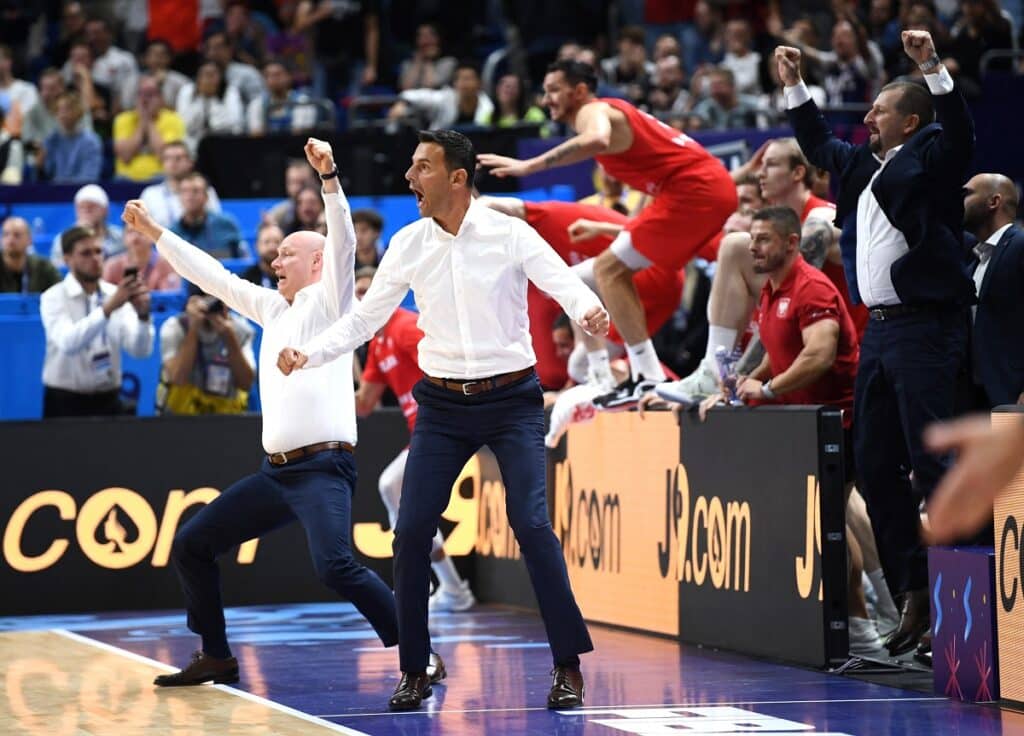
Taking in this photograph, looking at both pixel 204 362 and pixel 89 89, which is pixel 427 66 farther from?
pixel 204 362

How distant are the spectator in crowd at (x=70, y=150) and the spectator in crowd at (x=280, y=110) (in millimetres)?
1514

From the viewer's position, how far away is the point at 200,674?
7.66 metres

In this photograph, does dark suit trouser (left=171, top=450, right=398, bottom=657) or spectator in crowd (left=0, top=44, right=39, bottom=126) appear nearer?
dark suit trouser (left=171, top=450, right=398, bottom=657)

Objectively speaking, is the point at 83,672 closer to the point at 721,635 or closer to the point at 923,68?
the point at 721,635

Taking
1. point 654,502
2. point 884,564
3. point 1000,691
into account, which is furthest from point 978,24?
point 1000,691

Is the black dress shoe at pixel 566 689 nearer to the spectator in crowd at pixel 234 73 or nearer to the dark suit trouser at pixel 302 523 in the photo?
the dark suit trouser at pixel 302 523

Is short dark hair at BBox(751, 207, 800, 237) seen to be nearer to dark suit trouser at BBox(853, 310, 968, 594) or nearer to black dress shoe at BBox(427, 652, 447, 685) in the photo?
dark suit trouser at BBox(853, 310, 968, 594)

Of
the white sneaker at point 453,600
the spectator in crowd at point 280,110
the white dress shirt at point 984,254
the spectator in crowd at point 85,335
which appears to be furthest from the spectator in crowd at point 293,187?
the white dress shirt at point 984,254

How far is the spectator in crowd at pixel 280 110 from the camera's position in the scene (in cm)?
1678

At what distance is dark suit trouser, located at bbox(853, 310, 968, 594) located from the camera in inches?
286

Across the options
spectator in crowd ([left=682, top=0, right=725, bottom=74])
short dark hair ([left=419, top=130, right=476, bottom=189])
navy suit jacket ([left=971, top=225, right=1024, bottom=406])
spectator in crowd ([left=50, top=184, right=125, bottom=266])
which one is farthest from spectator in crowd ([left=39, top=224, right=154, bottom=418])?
spectator in crowd ([left=682, top=0, right=725, bottom=74])

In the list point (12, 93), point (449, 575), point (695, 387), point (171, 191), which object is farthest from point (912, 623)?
point (12, 93)

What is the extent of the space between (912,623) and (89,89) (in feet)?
41.3

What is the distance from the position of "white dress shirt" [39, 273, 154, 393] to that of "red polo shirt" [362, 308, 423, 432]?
169 cm
